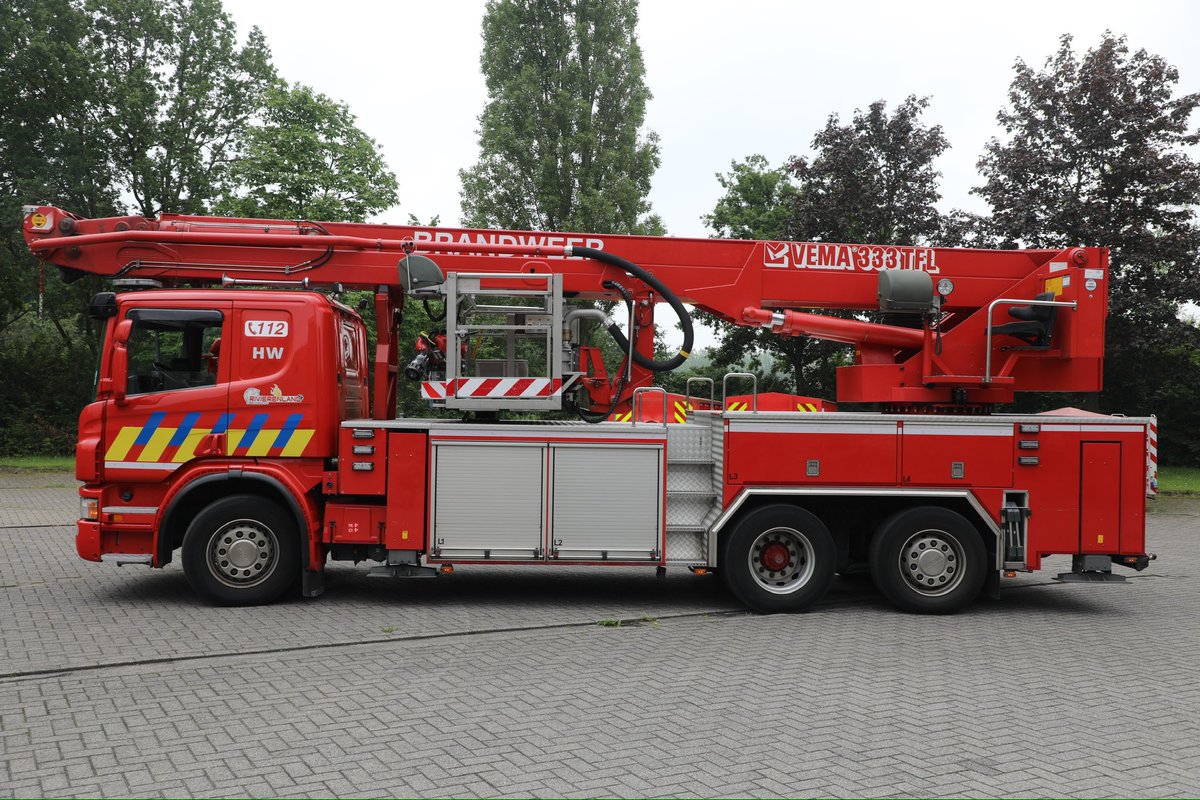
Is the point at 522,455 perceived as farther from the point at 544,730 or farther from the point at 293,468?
the point at 544,730

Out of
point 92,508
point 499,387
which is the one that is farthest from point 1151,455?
point 92,508

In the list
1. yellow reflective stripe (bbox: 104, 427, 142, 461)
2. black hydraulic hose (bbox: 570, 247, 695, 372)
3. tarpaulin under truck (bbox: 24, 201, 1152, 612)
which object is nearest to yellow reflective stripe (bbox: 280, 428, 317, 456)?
tarpaulin under truck (bbox: 24, 201, 1152, 612)

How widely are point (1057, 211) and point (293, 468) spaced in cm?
1914

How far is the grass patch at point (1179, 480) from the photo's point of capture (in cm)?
2341

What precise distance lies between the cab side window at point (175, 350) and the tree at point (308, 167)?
64.6 feet

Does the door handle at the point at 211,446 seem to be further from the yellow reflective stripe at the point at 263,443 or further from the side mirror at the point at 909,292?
the side mirror at the point at 909,292

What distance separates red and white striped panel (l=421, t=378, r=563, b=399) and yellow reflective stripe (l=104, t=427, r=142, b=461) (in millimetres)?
2685

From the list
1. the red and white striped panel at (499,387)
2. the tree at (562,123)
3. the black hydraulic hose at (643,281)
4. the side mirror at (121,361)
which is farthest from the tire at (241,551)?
the tree at (562,123)

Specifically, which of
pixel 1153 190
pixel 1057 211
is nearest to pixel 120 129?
pixel 1057 211

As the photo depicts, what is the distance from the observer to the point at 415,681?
20.7 ft

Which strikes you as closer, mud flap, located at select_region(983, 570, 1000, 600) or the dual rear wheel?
the dual rear wheel

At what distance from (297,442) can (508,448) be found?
1934mm

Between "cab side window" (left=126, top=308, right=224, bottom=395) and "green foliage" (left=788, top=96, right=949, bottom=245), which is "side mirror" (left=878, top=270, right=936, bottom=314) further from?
"green foliage" (left=788, top=96, right=949, bottom=245)

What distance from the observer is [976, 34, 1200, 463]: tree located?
21.1 metres
